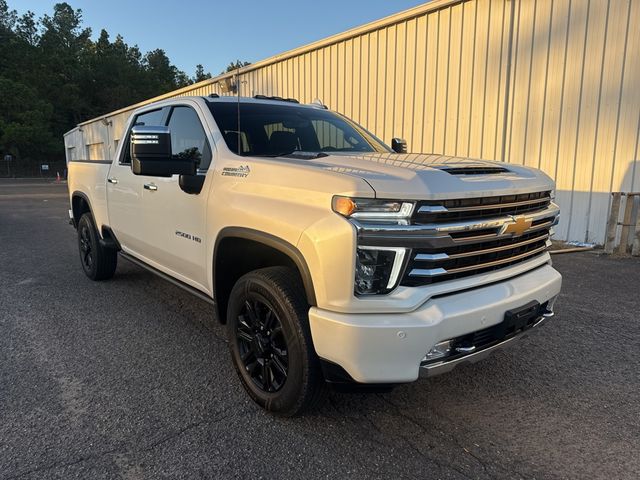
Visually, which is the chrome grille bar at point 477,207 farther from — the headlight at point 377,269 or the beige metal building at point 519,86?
→ the beige metal building at point 519,86

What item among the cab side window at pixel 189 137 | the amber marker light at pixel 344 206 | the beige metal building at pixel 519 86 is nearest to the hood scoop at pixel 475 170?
the amber marker light at pixel 344 206

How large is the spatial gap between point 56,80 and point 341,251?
81.1 m

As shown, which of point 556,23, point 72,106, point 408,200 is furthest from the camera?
point 72,106

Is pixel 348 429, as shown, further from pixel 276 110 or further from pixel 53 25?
pixel 53 25

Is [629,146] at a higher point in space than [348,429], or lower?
higher

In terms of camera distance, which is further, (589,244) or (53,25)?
(53,25)

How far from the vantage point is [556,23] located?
7734 mm

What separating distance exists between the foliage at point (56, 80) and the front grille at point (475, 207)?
63.8 metres

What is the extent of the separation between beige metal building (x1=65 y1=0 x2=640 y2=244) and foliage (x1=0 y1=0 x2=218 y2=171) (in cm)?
5746

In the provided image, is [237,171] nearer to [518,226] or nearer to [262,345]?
[262,345]

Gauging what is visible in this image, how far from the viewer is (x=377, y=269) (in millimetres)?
2172

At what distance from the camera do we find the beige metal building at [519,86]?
23.9 feet

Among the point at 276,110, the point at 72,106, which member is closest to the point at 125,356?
the point at 276,110

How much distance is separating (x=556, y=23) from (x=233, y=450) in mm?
8308
